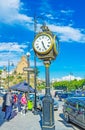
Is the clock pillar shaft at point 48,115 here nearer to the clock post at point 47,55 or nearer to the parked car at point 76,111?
the clock post at point 47,55

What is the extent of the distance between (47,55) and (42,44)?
1.53 ft

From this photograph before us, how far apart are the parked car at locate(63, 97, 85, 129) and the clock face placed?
471 cm

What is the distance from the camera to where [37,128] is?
1532cm

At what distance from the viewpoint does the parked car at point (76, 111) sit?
51.2 feet

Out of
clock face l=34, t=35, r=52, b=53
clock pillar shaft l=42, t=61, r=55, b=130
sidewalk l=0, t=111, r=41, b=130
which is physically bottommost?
sidewalk l=0, t=111, r=41, b=130

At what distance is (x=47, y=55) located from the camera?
12289 mm

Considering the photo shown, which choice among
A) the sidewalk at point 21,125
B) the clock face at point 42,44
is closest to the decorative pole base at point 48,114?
the clock face at point 42,44

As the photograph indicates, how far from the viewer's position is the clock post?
1196cm

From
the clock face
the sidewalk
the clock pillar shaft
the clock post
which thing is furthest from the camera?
the sidewalk

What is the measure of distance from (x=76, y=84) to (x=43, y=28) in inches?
5368

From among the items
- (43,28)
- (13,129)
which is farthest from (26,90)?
(43,28)

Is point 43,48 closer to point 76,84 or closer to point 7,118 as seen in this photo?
point 7,118

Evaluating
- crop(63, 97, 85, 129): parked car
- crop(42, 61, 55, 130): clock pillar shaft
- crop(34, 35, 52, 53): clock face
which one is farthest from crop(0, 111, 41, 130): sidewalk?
crop(34, 35, 52, 53): clock face

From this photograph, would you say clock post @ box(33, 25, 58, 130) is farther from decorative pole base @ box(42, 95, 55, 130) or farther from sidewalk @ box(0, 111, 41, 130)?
sidewalk @ box(0, 111, 41, 130)
